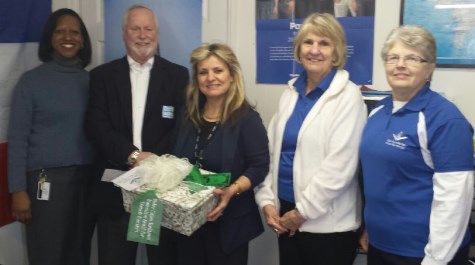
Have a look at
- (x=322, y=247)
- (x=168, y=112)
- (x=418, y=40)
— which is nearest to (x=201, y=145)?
(x=168, y=112)

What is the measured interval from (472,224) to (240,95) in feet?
3.82

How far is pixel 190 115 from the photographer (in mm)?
2002

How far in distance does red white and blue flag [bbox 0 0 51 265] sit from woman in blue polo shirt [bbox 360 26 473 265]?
6.45 ft

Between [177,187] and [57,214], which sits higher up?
[177,187]

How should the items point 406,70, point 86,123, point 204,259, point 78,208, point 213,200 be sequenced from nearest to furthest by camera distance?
1. point 406,70
2. point 213,200
3. point 204,259
4. point 86,123
5. point 78,208

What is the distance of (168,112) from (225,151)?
0.47 metres

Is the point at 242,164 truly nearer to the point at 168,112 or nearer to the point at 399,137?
the point at 168,112

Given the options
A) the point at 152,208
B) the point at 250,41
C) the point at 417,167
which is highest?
the point at 250,41

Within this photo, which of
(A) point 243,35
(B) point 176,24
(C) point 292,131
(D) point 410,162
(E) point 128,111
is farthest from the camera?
(B) point 176,24

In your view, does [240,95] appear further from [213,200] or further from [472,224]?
[472,224]

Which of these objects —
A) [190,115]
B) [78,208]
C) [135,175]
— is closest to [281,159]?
[190,115]

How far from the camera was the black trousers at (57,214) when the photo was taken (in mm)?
2344

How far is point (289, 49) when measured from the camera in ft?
8.00

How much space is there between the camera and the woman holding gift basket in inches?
73.8
